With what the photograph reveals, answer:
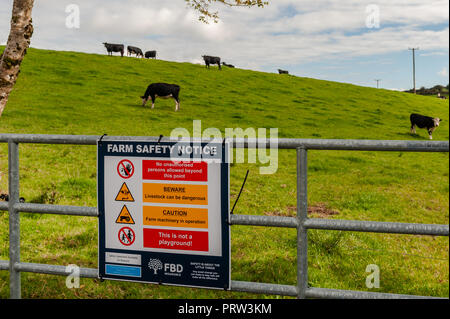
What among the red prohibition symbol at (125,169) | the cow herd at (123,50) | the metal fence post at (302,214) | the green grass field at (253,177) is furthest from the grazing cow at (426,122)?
the cow herd at (123,50)

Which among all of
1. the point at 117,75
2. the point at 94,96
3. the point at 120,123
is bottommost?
the point at 120,123

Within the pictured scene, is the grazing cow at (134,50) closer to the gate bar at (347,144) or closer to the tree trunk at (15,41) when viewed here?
the tree trunk at (15,41)

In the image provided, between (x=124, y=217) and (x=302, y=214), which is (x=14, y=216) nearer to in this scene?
(x=124, y=217)

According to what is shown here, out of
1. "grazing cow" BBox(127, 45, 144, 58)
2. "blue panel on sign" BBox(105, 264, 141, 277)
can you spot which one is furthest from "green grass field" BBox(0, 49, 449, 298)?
"grazing cow" BBox(127, 45, 144, 58)

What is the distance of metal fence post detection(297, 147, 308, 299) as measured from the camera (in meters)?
3.40

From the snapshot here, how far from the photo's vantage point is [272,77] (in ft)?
149

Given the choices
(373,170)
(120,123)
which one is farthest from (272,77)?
(373,170)

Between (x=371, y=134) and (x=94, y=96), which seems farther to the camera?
(x=94, y=96)

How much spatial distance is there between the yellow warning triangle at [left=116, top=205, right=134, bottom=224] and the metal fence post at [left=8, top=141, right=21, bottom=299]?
3.13 feet

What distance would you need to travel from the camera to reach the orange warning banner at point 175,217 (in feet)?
11.9

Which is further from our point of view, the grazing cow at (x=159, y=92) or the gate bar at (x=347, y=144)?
the grazing cow at (x=159, y=92)

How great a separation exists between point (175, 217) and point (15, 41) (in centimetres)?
541
